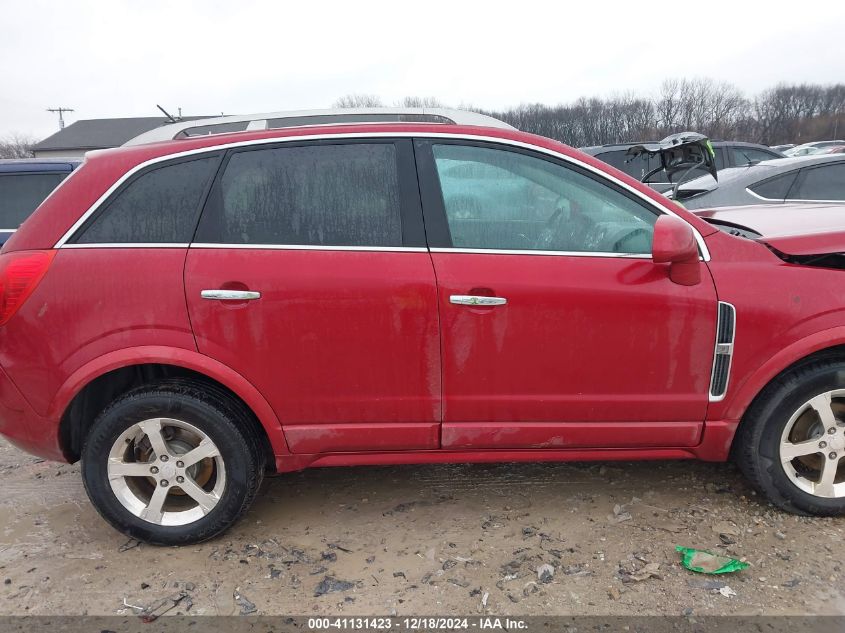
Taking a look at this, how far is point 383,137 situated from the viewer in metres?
2.65

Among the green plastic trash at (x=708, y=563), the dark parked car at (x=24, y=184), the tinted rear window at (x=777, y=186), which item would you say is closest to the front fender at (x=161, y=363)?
the green plastic trash at (x=708, y=563)

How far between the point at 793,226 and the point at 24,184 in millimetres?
7529

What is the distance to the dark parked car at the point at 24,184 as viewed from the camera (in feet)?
21.7

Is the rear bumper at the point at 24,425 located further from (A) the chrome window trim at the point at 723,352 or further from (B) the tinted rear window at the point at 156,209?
(A) the chrome window trim at the point at 723,352

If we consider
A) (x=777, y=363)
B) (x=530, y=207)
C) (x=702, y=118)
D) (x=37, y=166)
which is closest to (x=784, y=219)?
(x=777, y=363)

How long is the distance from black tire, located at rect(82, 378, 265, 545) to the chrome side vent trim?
2.11m

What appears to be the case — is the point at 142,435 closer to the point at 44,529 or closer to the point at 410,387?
the point at 44,529

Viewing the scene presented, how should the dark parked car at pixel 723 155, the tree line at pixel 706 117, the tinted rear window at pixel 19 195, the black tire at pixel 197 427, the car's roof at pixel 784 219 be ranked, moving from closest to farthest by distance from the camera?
the black tire at pixel 197 427, the car's roof at pixel 784 219, the tinted rear window at pixel 19 195, the dark parked car at pixel 723 155, the tree line at pixel 706 117

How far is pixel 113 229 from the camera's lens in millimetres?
2572

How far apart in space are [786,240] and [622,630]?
1.86m

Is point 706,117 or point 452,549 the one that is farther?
point 706,117

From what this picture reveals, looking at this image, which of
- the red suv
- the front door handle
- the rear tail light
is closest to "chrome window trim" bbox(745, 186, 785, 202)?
the red suv

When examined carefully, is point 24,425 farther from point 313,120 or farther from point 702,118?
point 702,118

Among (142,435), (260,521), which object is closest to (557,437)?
(260,521)
